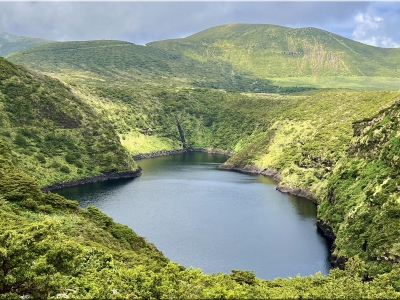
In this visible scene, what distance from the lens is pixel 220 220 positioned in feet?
409

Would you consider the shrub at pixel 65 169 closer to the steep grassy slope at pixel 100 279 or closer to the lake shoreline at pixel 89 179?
the lake shoreline at pixel 89 179

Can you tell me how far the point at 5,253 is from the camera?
33.7 m

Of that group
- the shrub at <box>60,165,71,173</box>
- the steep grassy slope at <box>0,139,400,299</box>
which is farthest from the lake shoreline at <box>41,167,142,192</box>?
the steep grassy slope at <box>0,139,400,299</box>

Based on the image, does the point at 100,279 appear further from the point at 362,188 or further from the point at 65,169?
the point at 65,169

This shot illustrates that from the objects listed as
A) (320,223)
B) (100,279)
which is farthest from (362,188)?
(100,279)

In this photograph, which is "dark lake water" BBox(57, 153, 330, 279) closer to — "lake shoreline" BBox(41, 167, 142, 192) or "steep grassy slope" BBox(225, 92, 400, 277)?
"lake shoreline" BBox(41, 167, 142, 192)

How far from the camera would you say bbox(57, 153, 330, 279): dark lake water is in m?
94.3

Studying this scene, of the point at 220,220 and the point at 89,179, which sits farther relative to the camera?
the point at 89,179

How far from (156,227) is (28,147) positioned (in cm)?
9278

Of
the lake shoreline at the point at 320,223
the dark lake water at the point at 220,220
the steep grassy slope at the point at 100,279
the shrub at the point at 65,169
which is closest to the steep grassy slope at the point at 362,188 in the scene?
the lake shoreline at the point at 320,223

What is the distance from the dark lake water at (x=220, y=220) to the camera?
94312mm

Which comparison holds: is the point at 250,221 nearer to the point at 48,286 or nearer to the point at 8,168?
the point at 8,168

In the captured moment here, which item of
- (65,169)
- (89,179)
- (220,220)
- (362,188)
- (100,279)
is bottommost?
(89,179)

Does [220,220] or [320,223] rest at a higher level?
[320,223]
